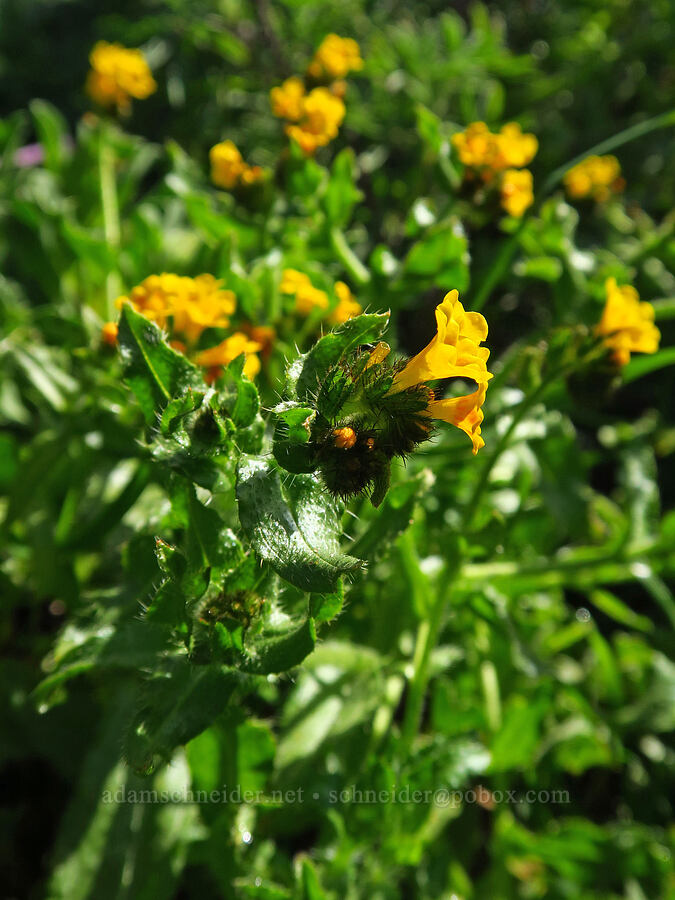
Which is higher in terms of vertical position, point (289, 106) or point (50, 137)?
point (289, 106)

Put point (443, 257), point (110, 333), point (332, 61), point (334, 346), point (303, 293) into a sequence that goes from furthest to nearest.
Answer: point (332, 61) < point (443, 257) < point (303, 293) < point (110, 333) < point (334, 346)

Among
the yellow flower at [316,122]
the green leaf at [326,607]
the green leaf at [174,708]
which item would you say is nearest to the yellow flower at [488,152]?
the yellow flower at [316,122]

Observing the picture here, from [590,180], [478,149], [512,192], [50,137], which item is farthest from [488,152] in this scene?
[50,137]

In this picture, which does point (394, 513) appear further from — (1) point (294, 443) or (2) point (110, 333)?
(2) point (110, 333)

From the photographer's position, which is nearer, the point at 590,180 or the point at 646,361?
the point at 646,361

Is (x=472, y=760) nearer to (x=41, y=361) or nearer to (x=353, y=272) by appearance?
(x=353, y=272)

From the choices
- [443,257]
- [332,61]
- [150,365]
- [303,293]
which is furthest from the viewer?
[332,61]

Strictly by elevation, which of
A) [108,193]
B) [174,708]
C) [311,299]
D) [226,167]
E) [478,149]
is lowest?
[108,193]

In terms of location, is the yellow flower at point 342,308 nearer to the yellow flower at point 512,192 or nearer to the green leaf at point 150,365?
the yellow flower at point 512,192
